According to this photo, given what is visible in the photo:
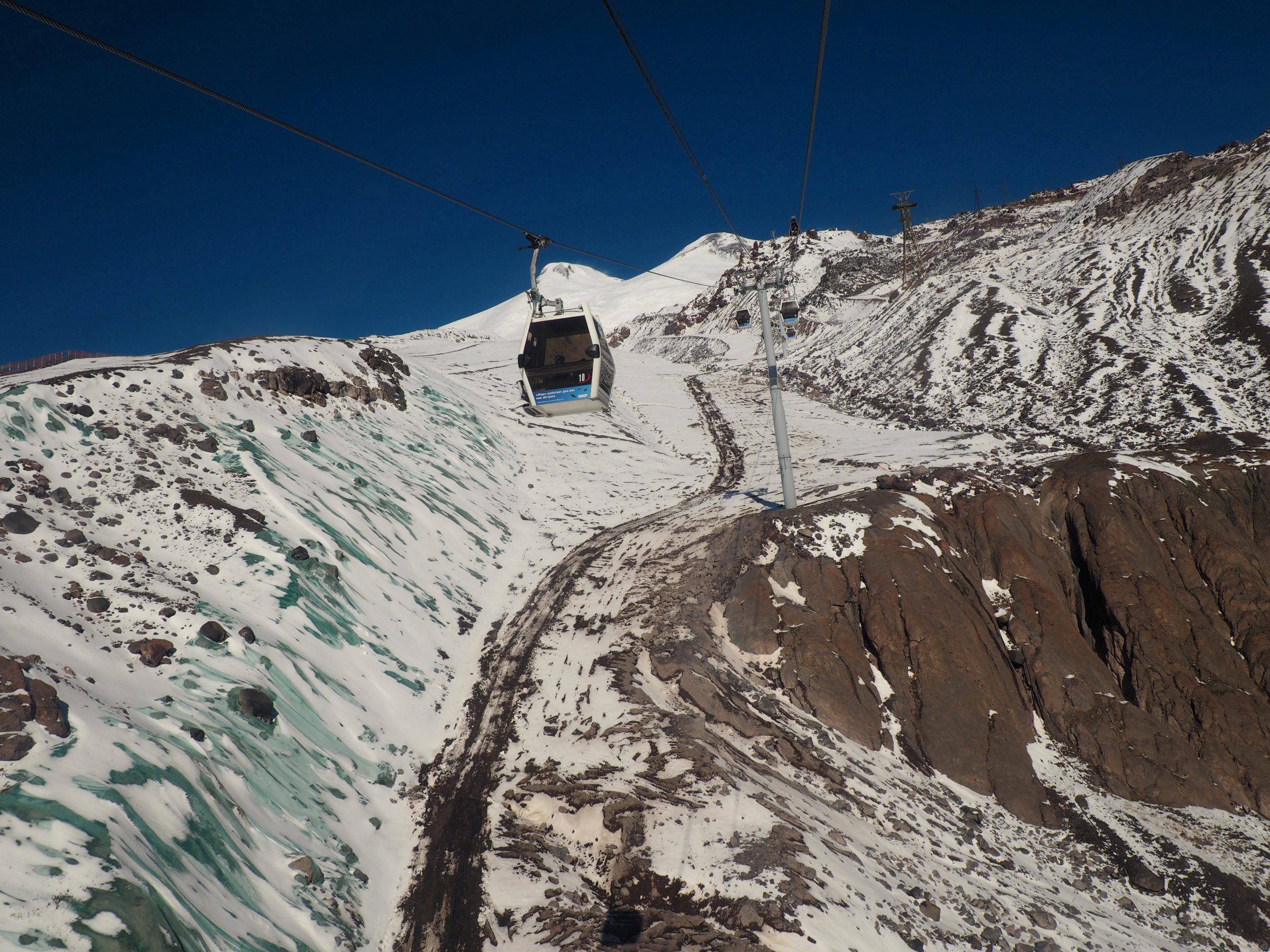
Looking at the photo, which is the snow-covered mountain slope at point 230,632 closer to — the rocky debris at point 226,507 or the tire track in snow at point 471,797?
the rocky debris at point 226,507

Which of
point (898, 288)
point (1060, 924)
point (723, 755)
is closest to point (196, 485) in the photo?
point (723, 755)

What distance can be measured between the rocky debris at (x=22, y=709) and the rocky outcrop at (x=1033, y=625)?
9.37 metres

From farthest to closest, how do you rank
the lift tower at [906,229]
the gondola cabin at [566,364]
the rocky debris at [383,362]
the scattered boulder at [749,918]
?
1. the lift tower at [906,229]
2. the rocky debris at [383,362]
3. the gondola cabin at [566,364]
4. the scattered boulder at [749,918]

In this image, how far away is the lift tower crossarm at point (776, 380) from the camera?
17391mm

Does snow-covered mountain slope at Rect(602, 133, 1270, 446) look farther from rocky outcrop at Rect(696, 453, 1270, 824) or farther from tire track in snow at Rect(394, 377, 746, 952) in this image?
tire track in snow at Rect(394, 377, 746, 952)

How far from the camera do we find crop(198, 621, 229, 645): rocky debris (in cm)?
1026

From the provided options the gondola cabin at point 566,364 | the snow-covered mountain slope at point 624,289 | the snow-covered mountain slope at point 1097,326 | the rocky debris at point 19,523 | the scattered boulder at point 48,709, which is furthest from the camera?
the snow-covered mountain slope at point 624,289

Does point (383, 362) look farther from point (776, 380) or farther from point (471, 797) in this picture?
point (471, 797)

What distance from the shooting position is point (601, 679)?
499 inches

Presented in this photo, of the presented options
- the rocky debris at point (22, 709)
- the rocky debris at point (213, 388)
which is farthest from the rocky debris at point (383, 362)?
the rocky debris at point (22, 709)

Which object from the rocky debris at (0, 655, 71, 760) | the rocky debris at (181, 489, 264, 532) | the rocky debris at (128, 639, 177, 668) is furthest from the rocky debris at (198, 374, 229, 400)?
the rocky debris at (0, 655, 71, 760)

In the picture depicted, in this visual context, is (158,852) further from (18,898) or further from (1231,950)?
(1231,950)

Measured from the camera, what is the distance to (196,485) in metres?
13.5

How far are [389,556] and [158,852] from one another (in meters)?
9.54
